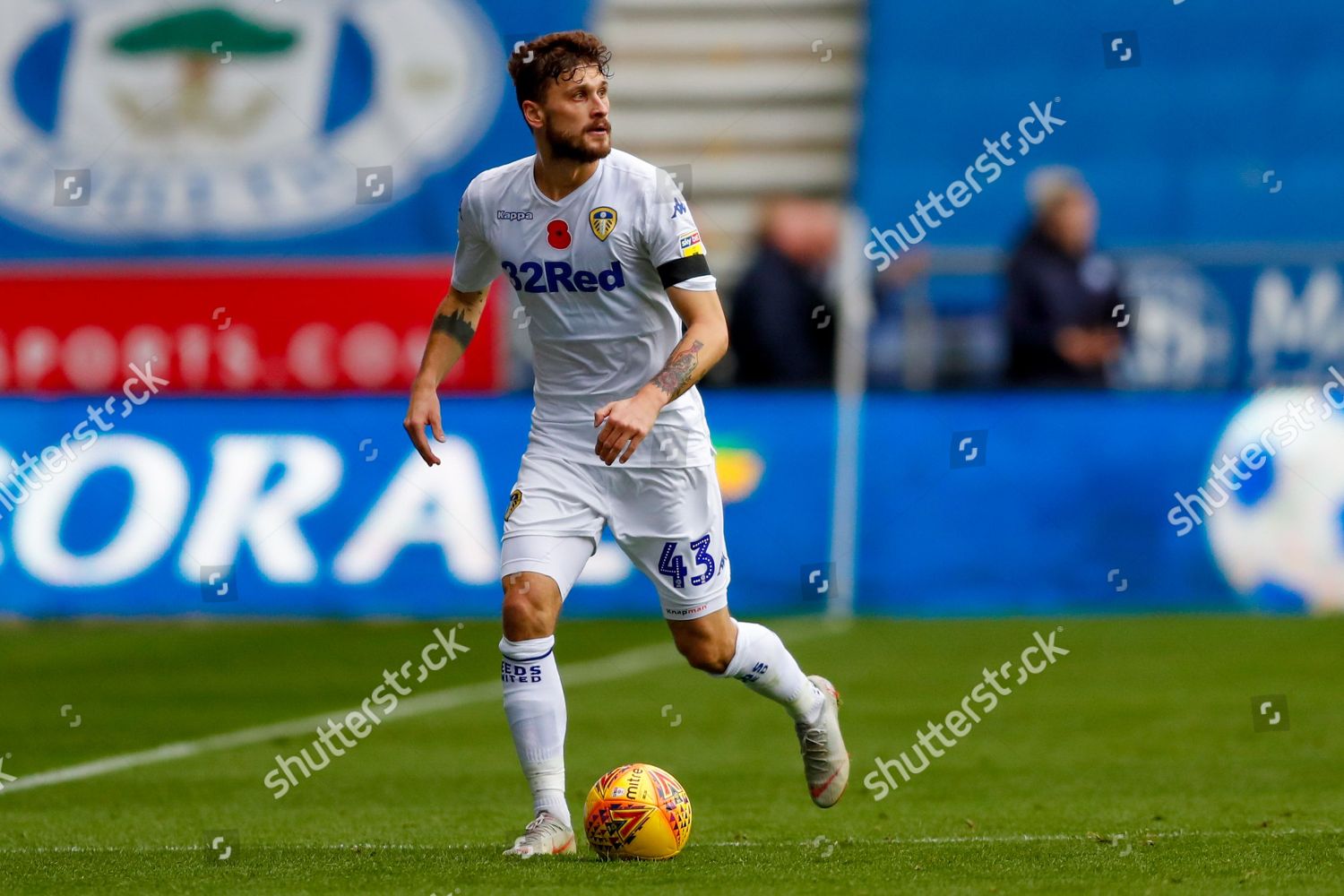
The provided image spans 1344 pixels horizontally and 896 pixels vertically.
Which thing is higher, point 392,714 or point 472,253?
point 472,253

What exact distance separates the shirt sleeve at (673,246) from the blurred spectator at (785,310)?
8.08 metres

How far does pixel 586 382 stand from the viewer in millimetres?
6695

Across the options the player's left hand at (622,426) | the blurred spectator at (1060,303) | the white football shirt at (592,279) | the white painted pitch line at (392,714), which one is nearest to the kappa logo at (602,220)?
the white football shirt at (592,279)

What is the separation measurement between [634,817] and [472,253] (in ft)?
5.96

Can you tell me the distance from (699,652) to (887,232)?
11.5 meters

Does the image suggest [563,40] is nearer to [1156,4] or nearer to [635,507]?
[635,507]

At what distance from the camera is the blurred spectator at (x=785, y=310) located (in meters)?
14.6

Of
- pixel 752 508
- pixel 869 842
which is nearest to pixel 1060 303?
pixel 752 508

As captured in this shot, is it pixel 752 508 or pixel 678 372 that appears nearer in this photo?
pixel 678 372

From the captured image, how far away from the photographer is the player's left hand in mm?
5887

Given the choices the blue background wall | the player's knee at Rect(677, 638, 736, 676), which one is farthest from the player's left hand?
the blue background wall

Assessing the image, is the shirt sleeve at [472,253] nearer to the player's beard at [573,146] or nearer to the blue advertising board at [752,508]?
the player's beard at [573,146]

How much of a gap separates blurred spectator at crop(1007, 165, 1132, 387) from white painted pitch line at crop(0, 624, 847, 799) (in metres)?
2.33

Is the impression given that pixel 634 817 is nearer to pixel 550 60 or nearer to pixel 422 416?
pixel 422 416
